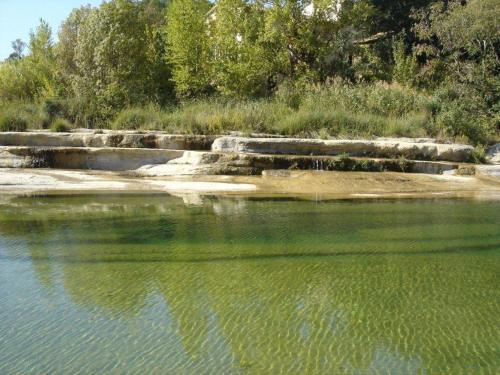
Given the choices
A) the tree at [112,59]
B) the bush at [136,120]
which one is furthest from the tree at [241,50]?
the bush at [136,120]

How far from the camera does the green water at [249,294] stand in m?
3.63

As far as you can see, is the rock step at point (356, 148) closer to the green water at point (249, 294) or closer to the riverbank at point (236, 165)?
the riverbank at point (236, 165)

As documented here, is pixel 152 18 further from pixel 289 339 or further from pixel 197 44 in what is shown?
pixel 289 339

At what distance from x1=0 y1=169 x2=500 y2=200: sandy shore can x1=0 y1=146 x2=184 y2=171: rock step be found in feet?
1.91

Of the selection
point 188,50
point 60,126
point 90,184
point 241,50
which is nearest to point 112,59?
point 188,50

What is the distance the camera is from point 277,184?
11.6m

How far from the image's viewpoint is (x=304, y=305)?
4590mm

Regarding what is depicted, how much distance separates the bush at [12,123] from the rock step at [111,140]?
1.30 meters

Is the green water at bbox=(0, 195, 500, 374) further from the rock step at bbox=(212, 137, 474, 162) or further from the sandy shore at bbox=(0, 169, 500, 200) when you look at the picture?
the rock step at bbox=(212, 137, 474, 162)

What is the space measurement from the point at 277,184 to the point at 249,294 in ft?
22.6

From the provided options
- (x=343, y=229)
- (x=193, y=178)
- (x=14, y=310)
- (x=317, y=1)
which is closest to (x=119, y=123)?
(x=193, y=178)

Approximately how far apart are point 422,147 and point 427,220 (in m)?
5.11

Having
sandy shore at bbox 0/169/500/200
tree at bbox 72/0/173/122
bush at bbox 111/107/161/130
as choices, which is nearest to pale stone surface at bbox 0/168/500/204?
sandy shore at bbox 0/169/500/200

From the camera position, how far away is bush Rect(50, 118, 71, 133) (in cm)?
1470
